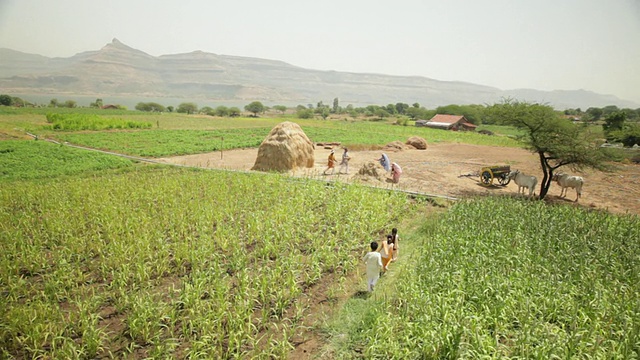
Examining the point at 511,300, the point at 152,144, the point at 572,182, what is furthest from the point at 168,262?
the point at 152,144

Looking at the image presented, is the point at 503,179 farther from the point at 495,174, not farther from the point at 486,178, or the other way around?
the point at 486,178

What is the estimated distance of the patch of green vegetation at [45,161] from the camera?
1789cm

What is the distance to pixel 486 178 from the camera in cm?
1922

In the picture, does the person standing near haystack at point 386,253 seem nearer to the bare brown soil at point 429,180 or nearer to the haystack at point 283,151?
the bare brown soil at point 429,180

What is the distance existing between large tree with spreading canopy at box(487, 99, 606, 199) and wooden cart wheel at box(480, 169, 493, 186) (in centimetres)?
276

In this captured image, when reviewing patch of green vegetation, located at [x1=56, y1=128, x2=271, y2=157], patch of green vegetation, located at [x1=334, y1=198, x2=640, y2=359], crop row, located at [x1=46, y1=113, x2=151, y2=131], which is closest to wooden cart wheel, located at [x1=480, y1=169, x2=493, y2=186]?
patch of green vegetation, located at [x1=334, y1=198, x2=640, y2=359]

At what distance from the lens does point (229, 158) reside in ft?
82.9

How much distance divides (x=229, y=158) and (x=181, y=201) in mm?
12569

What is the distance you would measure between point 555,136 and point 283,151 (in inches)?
577

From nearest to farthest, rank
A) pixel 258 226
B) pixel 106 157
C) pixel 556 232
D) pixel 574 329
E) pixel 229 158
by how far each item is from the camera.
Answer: pixel 574 329 → pixel 556 232 → pixel 258 226 → pixel 106 157 → pixel 229 158

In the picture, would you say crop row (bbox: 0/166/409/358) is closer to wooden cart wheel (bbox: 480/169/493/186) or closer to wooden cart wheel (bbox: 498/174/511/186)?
wooden cart wheel (bbox: 480/169/493/186)

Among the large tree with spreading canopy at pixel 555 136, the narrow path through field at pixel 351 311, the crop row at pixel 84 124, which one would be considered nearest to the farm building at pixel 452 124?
the large tree with spreading canopy at pixel 555 136

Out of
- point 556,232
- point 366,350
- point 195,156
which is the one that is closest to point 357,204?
point 556,232

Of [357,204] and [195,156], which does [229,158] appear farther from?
[357,204]
